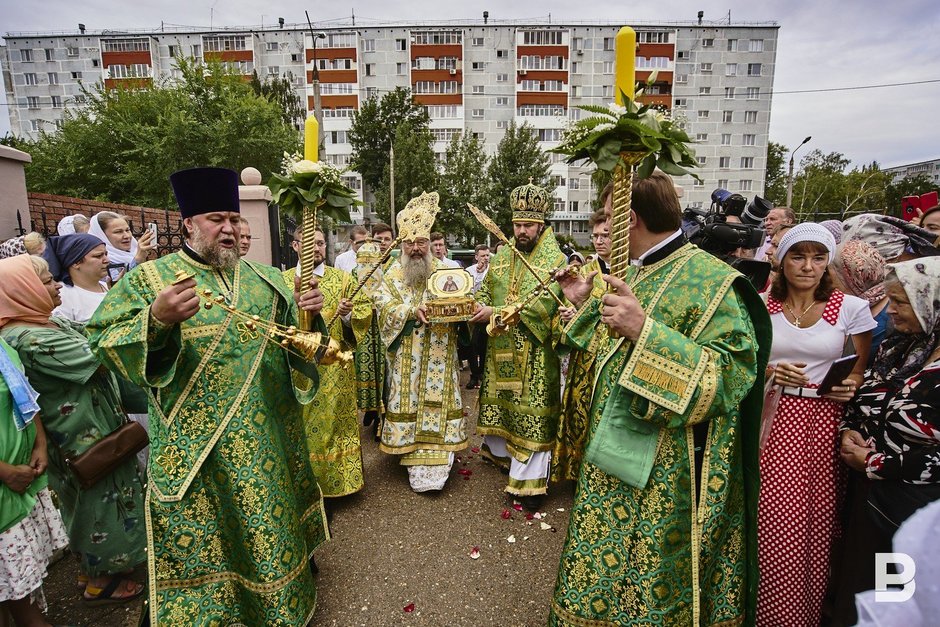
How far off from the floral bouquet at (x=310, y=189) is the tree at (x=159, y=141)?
1967cm

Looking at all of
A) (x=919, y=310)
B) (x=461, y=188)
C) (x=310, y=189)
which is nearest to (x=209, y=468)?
(x=310, y=189)

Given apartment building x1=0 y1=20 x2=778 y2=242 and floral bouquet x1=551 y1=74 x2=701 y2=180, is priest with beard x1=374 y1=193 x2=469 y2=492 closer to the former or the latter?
floral bouquet x1=551 y1=74 x2=701 y2=180

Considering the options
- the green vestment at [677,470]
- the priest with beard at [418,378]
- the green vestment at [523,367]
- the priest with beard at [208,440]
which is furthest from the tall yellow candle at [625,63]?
the priest with beard at [418,378]

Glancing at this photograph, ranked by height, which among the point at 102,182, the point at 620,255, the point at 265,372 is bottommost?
the point at 265,372

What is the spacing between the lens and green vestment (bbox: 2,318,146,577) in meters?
2.97

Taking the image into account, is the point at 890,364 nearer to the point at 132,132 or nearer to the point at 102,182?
the point at 132,132

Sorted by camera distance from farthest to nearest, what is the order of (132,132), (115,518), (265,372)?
(132,132), (115,518), (265,372)

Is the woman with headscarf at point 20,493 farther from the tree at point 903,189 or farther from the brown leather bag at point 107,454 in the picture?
the tree at point 903,189

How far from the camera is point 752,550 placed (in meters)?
2.40

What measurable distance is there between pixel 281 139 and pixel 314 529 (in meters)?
21.6

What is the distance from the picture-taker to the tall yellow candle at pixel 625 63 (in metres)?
1.79

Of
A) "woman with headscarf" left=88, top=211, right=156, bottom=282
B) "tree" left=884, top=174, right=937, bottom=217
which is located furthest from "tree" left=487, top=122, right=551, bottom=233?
"tree" left=884, top=174, right=937, bottom=217

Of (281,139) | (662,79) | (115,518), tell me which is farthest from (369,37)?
(115,518)

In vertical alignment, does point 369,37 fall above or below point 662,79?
above
